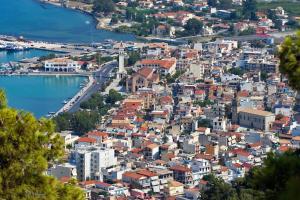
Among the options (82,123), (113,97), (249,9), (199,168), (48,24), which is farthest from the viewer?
(249,9)

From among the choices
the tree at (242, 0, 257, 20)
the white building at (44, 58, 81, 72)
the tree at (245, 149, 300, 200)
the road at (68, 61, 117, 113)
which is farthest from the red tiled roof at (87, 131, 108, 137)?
the tree at (242, 0, 257, 20)

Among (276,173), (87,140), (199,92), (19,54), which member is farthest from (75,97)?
(276,173)

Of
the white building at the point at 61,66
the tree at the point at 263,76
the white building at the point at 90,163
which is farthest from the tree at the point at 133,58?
the white building at the point at 90,163

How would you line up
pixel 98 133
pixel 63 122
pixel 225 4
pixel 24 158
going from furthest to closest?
pixel 225 4 < pixel 63 122 < pixel 98 133 < pixel 24 158

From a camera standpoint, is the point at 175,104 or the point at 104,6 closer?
the point at 175,104

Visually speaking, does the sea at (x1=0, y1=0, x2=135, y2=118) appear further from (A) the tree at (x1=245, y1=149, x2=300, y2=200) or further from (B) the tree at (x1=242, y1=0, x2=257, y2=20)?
(A) the tree at (x1=245, y1=149, x2=300, y2=200)

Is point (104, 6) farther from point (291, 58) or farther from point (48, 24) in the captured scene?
point (291, 58)

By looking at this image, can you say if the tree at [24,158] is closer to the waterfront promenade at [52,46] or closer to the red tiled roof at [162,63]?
the red tiled roof at [162,63]

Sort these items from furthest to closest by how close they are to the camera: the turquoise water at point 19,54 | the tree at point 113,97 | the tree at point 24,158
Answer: the turquoise water at point 19,54 → the tree at point 113,97 → the tree at point 24,158
